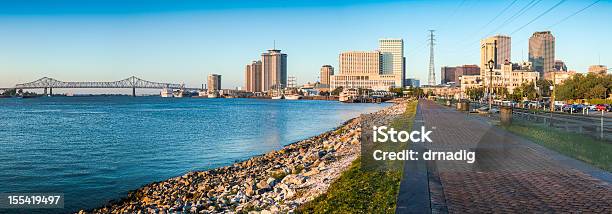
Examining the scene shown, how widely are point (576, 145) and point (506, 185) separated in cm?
889

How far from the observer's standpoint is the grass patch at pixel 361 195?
27.4 feet

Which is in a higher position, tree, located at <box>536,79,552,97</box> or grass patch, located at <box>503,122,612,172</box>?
tree, located at <box>536,79,552,97</box>

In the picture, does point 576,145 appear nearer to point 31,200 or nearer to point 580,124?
point 580,124

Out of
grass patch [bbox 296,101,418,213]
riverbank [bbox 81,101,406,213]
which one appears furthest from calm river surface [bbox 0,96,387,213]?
grass patch [bbox 296,101,418,213]

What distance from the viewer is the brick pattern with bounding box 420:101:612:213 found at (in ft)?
26.8

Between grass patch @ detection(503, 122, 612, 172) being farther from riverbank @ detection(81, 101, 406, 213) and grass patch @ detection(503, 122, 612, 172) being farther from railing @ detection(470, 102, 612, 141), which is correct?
riverbank @ detection(81, 101, 406, 213)

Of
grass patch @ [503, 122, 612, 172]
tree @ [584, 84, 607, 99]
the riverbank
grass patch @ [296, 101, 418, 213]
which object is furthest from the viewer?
tree @ [584, 84, 607, 99]

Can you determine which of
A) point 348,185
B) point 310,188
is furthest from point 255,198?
point 348,185

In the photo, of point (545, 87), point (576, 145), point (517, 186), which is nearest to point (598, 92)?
point (545, 87)

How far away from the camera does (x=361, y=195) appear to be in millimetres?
9297

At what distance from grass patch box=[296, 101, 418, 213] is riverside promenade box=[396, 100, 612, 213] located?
242 mm

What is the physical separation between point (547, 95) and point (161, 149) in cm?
10746

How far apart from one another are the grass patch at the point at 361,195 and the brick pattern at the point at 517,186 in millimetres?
812

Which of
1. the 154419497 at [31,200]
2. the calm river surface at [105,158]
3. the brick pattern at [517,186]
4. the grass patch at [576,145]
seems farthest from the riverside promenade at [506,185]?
the 154419497 at [31,200]
